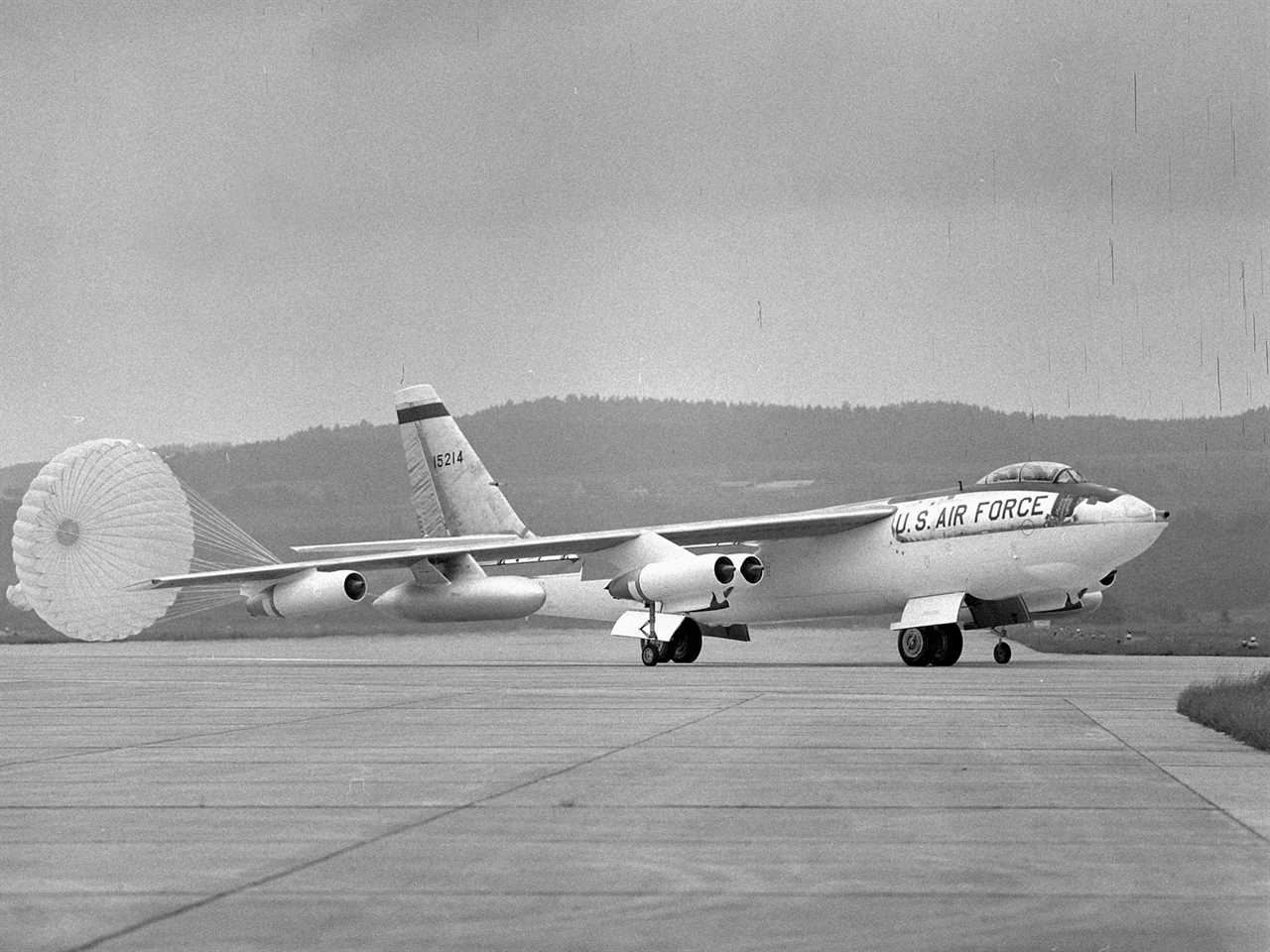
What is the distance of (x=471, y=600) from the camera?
34.1 meters

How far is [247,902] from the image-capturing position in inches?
240

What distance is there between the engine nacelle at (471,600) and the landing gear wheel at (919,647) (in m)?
7.67

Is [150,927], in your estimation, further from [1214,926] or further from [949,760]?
[949,760]

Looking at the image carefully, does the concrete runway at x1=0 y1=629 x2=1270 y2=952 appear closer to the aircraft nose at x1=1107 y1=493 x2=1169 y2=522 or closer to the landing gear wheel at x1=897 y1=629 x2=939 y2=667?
the aircraft nose at x1=1107 y1=493 x2=1169 y2=522

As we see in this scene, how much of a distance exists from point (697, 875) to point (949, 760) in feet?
17.7

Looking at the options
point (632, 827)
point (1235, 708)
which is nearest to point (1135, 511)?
point (1235, 708)

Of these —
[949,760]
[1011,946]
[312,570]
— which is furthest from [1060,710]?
[312,570]

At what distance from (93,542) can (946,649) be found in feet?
77.1

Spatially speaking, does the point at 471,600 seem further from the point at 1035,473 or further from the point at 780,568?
the point at 1035,473

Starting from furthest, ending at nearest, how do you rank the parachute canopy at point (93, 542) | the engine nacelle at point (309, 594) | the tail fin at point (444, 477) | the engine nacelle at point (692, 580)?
1. the parachute canopy at point (93, 542)
2. the tail fin at point (444, 477)
3. the engine nacelle at point (309, 594)
4. the engine nacelle at point (692, 580)

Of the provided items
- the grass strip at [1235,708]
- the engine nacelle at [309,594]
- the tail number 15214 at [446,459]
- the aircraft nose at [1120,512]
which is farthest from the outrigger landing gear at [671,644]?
the grass strip at [1235,708]

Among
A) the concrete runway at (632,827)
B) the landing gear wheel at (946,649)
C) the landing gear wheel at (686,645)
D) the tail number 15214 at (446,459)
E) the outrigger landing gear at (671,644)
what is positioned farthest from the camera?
the tail number 15214 at (446,459)

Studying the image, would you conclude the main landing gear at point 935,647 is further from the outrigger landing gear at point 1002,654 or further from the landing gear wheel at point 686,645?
the landing gear wheel at point 686,645

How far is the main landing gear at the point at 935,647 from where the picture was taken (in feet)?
98.0
